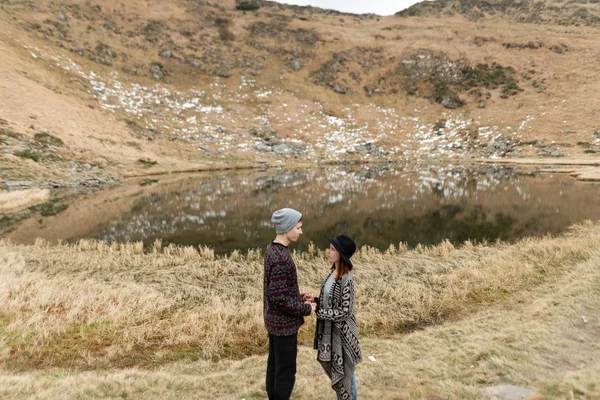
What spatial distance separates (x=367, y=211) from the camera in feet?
79.3

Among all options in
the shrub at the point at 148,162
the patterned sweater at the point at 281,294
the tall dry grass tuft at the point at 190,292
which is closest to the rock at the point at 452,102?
the shrub at the point at 148,162

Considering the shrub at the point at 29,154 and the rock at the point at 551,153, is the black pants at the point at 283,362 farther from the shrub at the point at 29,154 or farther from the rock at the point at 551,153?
the rock at the point at 551,153

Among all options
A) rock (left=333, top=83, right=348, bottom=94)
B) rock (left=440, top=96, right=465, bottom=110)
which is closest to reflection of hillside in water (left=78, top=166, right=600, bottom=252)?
rock (left=440, top=96, right=465, bottom=110)

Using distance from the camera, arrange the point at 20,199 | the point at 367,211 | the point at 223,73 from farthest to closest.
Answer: the point at 223,73
the point at 20,199
the point at 367,211

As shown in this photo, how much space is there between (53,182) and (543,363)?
144ft

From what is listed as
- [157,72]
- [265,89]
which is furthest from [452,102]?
[157,72]

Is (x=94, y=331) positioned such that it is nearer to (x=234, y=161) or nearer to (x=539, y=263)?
(x=539, y=263)

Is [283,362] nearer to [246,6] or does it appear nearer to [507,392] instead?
[507,392]

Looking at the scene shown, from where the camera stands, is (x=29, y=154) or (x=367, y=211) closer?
(x=367, y=211)

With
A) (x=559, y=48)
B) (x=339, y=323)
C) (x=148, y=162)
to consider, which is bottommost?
(x=148, y=162)

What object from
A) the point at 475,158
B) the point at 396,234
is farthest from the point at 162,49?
the point at 396,234

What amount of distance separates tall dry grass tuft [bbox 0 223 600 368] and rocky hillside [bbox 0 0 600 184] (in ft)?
96.8

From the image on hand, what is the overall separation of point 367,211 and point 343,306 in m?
20.4

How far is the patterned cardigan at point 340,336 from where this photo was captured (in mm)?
4309
